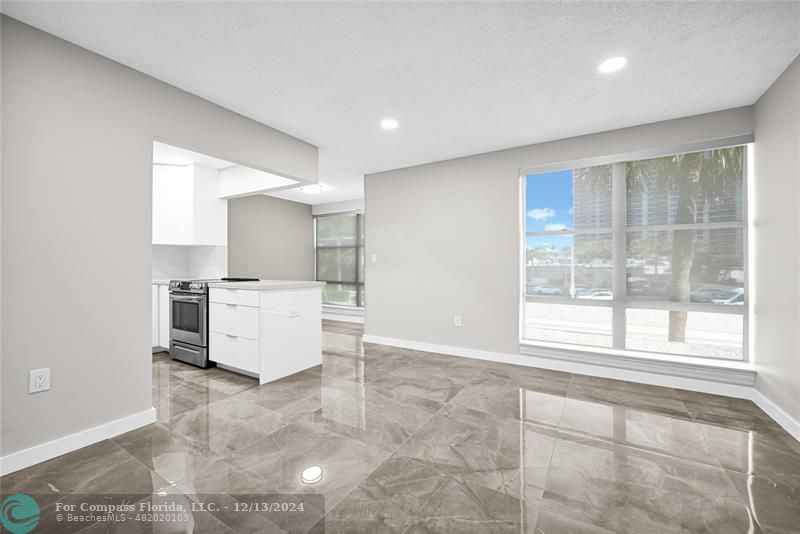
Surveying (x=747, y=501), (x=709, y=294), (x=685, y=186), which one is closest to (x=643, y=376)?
(x=709, y=294)

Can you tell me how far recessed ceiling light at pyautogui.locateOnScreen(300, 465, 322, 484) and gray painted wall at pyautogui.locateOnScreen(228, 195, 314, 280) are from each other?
14.6ft

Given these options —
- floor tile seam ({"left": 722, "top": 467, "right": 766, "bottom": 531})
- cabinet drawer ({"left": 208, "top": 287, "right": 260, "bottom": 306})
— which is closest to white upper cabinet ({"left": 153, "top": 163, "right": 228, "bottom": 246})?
cabinet drawer ({"left": 208, "top": 287, "right": 260, "bottom": 306})

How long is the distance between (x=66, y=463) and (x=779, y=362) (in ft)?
15.3

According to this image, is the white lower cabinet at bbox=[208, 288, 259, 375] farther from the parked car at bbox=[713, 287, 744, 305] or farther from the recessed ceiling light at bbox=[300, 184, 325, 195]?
the parked car at bbox=[713, 287, 744, 305]

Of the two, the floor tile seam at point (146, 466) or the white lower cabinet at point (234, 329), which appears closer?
the floor tile seam at point (146, 466)

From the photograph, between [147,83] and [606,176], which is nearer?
[147,83]

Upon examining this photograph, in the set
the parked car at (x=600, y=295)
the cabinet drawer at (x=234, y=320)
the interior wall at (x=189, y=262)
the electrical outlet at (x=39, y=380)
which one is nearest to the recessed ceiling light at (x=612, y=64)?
the parked car at (x=600, y=295)

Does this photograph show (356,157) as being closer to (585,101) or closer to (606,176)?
(585,101)

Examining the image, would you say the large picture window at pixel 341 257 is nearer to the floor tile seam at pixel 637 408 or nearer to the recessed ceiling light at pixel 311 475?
the floor tile seam at pixel 637 408

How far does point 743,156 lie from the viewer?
9.55 feet

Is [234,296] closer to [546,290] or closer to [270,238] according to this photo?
[270,238]

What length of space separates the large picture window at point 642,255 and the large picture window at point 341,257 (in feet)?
12.5

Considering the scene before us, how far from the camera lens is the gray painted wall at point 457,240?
3.57 metres

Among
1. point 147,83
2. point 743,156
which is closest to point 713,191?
point 743,156
